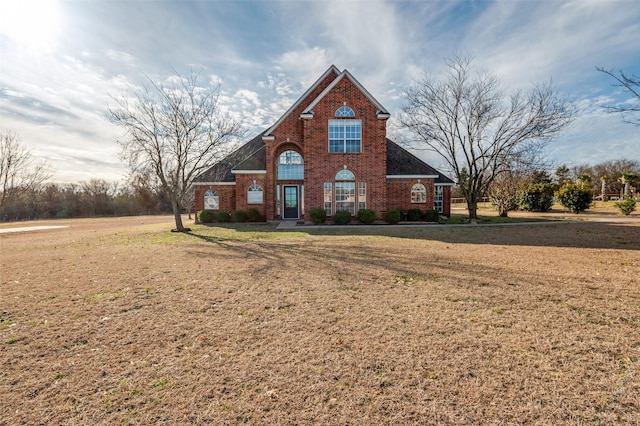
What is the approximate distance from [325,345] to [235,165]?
21131 mm

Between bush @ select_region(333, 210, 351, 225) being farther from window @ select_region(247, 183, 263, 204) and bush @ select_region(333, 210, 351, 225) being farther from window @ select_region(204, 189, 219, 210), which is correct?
window @ select_region(204, 189, 219, 210)

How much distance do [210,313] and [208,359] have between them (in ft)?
4.90

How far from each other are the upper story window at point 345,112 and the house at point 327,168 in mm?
67

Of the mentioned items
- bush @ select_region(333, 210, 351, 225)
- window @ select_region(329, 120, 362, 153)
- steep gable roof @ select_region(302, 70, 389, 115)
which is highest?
steep gable roof @ select_region(302, 70, 389, 115)

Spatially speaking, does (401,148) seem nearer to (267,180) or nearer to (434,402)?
(267,180)

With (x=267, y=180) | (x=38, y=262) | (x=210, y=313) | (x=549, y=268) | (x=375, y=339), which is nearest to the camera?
(x=375, y=339)

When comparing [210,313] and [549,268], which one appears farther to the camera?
[549,268]

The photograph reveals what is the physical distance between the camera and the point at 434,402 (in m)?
2.68

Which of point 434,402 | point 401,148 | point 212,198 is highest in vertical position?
point 401,148

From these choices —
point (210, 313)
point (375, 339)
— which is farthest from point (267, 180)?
point (375, 339)

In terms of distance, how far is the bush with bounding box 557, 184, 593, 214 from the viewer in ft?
94.1

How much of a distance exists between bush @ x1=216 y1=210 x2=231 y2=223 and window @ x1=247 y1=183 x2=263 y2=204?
193 cm

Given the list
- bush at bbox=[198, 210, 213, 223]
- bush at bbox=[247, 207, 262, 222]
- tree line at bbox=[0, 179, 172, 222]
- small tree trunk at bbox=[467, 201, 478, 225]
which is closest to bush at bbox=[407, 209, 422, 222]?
small tree trunk at bbox=[467, 201, 478, 225]

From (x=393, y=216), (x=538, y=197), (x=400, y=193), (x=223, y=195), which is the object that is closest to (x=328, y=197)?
(x=393, y=216)
